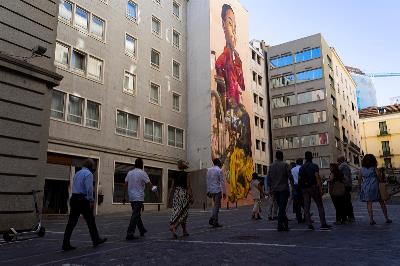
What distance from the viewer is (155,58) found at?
106 feet

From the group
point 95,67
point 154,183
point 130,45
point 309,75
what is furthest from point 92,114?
point 309,75

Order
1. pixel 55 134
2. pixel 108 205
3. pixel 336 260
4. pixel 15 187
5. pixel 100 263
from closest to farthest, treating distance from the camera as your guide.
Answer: pixel 336 260, pixel 100 263, pixel 15 187, pixel 55 134, pixel 108 205

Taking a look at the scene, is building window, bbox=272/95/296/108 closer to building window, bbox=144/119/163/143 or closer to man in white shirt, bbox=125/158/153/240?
building window, bbox=144/119/163/143

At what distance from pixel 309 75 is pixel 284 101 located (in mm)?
5428

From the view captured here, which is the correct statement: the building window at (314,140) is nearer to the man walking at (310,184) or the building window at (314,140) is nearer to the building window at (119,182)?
the building window at (119,182)

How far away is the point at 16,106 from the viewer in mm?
10867

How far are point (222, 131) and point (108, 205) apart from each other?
14.8 metres

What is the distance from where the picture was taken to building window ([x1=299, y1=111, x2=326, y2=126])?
181ft

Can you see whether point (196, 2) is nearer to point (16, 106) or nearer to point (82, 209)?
point (16, 106)

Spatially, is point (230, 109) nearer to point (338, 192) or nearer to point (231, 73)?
point (231, 73)

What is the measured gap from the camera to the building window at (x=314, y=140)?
177ft

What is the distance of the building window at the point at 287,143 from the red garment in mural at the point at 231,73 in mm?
18394

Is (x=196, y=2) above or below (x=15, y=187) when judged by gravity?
above

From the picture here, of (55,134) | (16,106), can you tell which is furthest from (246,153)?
(16,106)
